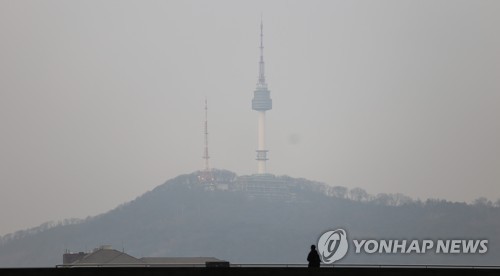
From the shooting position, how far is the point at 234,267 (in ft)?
196

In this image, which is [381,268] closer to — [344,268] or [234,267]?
[344,268]
